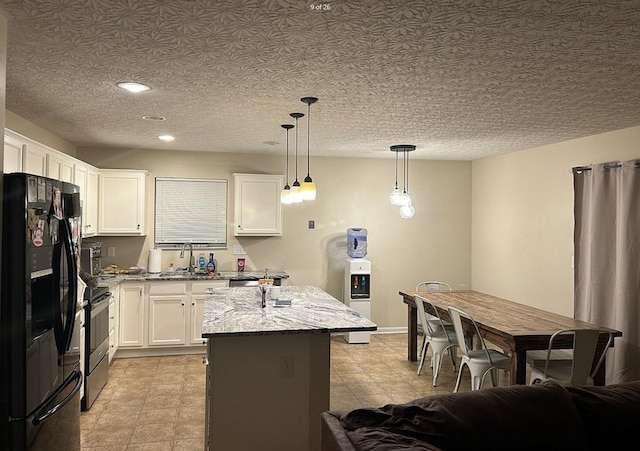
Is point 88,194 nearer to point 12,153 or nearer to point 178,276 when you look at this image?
point 178,276

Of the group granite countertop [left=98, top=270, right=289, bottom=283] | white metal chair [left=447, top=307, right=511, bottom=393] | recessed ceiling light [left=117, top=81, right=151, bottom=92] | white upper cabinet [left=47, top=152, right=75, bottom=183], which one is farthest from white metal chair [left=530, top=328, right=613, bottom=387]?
white upper cabinet [left=47, top=152, right=75, bottom=183]

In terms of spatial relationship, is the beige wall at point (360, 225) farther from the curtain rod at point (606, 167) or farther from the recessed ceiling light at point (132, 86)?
the recessed ceiling light at point (132, 86)

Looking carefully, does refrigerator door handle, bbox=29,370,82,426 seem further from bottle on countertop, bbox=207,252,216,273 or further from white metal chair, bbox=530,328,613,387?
white metal chair, bbox=530,328,613,387

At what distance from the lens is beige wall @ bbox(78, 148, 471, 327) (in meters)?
6.01

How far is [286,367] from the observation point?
118 inches

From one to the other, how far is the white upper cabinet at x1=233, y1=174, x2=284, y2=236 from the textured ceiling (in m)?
1.50

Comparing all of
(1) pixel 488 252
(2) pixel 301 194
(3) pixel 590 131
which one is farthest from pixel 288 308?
(1) pixel 488 252

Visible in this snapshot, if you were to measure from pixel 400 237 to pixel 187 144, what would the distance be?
308cm

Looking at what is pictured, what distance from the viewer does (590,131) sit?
4344 millimetres

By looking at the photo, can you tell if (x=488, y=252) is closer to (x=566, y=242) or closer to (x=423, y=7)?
(x=566, y=242)

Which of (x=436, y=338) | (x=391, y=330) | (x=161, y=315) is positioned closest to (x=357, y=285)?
(x=391, y=330)

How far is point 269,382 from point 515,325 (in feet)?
6.44

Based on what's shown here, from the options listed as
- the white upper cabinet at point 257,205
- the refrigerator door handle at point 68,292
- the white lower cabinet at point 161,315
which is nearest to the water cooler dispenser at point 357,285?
Answer: the white upper cabinet at point 257,205

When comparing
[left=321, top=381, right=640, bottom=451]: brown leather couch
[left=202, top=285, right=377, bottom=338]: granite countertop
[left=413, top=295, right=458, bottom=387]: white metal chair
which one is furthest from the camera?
[left=413, top=295, right=458, bottom=387]: white metal chair
